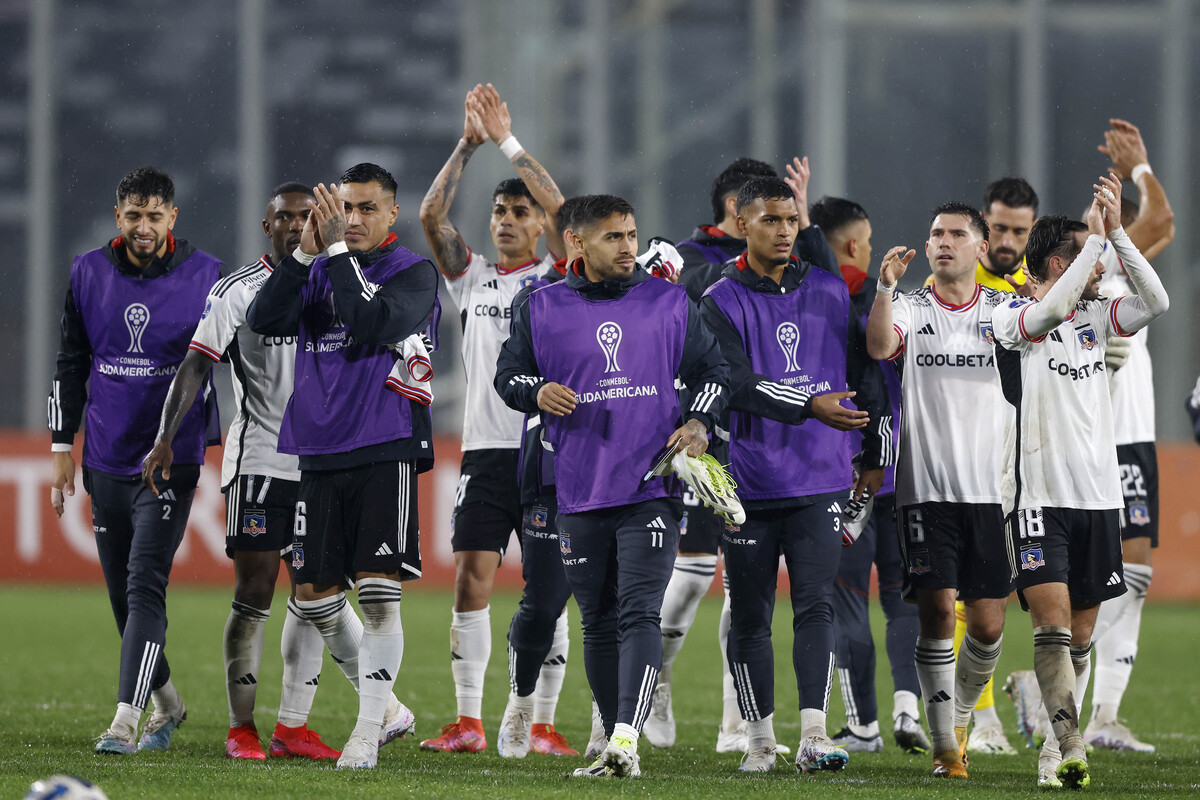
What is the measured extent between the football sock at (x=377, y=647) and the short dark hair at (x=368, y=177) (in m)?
1.62

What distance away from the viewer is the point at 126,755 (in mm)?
6176

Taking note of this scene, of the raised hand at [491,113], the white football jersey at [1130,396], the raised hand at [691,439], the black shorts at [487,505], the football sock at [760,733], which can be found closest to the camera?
the raised hand at [691,439]

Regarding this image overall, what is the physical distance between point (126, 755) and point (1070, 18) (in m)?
15.7

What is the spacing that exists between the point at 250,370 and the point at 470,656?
1609 mm

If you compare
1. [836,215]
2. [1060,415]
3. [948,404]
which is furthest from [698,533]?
[1060,415]

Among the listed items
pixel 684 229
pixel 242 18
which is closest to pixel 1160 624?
pixel 684 229

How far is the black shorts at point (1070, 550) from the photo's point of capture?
5.98m

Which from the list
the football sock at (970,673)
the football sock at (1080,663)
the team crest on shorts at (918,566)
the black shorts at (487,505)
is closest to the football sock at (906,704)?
the football sock at (970,673)

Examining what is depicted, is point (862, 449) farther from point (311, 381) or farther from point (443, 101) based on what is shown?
point (443, 101)

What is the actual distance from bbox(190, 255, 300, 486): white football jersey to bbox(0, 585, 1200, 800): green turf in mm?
1231

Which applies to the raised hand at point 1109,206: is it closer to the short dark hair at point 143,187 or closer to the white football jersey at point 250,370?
the white football jersey at point 250,370

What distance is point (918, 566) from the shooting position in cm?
633

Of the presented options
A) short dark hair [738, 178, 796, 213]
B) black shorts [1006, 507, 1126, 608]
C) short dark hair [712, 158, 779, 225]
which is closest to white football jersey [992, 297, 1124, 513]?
black shorts [1006, 507, 1126, 608]

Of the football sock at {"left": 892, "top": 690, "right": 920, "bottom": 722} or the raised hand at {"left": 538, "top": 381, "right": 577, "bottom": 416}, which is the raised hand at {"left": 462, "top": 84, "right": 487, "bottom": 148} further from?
the football sock at {"left": 892, "top": 690, "right": 920, "bottom": 722}
